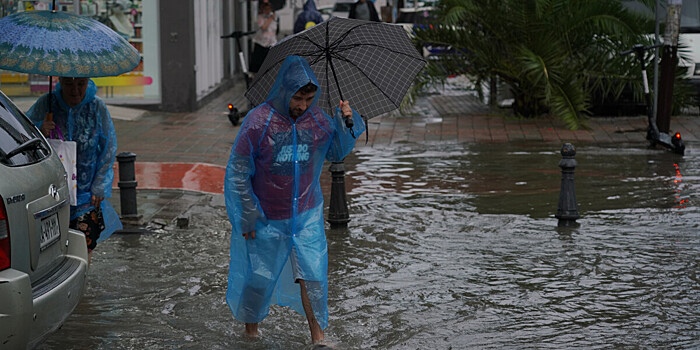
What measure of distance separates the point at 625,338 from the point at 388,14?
2528 cm

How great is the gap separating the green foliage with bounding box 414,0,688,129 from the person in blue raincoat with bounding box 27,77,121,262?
9602 millimetres

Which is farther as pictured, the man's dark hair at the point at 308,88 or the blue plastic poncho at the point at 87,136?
the blue plastic poncho at the point at 87,136

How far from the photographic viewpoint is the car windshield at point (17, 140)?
4.91 m

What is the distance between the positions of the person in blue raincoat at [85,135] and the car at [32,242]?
1131 millimetres

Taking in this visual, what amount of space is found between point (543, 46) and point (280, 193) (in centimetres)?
1082

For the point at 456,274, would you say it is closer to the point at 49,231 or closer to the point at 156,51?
the point at 49,231

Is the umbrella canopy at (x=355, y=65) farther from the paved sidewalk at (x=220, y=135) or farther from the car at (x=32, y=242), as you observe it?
the paved sidewalk at (x=220, y=135)

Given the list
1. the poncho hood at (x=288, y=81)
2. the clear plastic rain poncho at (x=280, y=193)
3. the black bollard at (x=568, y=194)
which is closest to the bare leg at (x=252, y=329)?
the clear plastic rain poncho at (x=280, y=193)

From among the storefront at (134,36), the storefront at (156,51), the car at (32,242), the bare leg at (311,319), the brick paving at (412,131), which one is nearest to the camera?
the car at (32,242)

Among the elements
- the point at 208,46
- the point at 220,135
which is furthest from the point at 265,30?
the point at 220,135

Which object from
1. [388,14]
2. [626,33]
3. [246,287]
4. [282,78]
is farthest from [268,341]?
[388,14]

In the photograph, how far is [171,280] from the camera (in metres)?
7.56

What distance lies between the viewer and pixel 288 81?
5.75 metres

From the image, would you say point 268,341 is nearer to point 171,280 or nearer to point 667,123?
point 171,280
